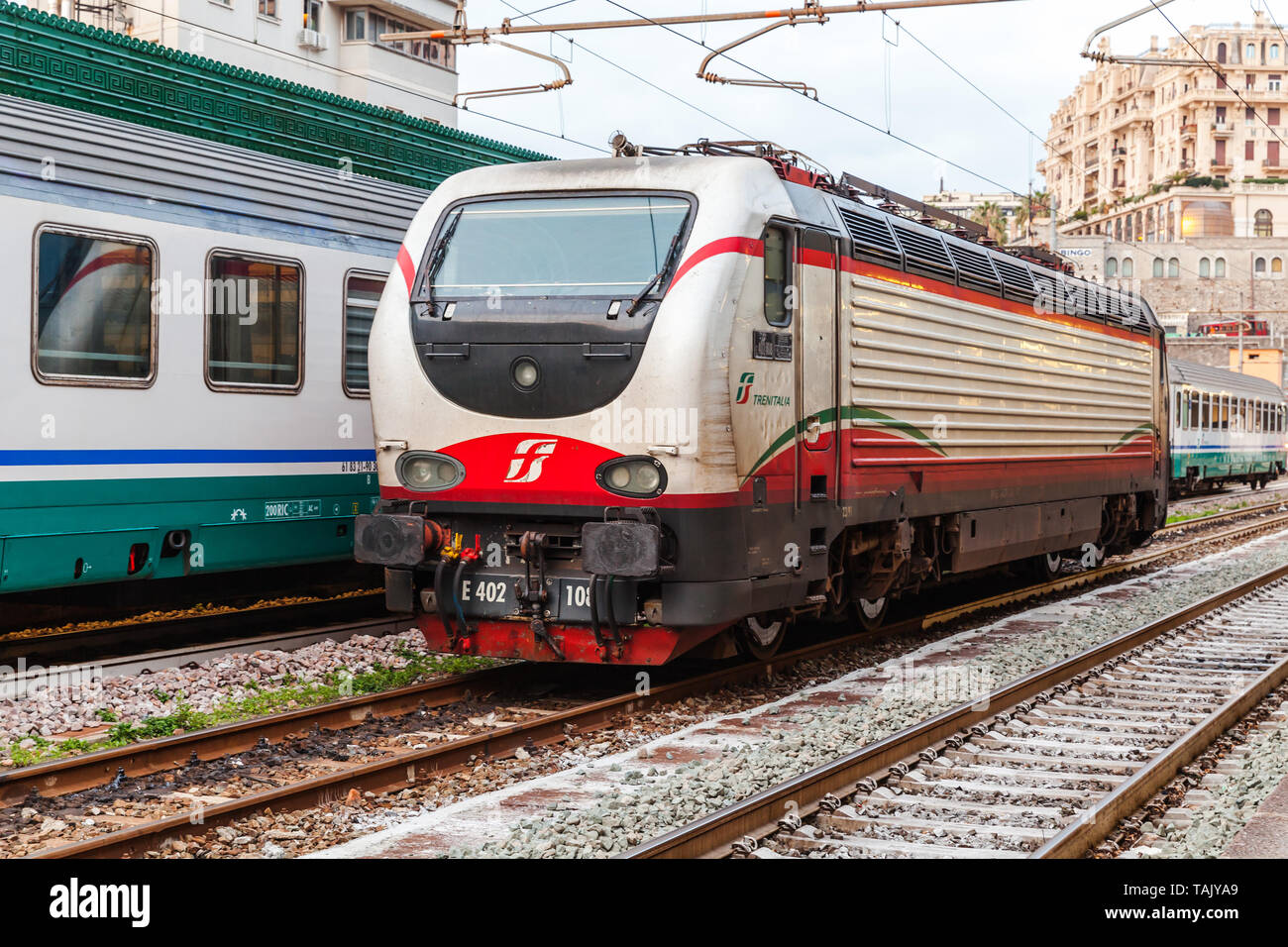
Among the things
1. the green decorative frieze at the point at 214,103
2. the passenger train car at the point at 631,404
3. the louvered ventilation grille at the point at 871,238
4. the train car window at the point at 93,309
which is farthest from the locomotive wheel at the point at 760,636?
the green decorative frieze at the point at 214,103

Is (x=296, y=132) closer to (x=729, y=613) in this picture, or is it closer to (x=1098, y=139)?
(x=729, y=613)

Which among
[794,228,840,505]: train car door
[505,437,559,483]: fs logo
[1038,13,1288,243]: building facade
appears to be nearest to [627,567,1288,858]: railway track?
[794,228,840,505]: train car door

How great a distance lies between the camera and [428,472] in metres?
8.54

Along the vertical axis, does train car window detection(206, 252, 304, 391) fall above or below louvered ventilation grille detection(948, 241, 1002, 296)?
below


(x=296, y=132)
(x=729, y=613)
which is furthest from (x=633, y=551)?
(x=296, y=132)

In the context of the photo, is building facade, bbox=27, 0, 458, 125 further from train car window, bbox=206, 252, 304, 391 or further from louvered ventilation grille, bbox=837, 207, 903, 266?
louvered ventilation grille, bbox=837, 207, 903, 266

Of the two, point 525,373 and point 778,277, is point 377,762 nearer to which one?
point 525,373

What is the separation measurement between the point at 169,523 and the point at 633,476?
378 centimetres

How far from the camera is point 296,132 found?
15109 millimetres

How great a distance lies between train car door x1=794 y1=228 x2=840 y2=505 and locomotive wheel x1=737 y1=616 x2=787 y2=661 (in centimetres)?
96

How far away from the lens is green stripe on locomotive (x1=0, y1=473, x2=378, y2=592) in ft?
28.5

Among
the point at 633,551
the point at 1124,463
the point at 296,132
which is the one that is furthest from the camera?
the point at 1124,463

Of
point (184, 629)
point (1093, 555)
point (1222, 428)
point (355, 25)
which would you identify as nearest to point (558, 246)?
point (184, 629)
